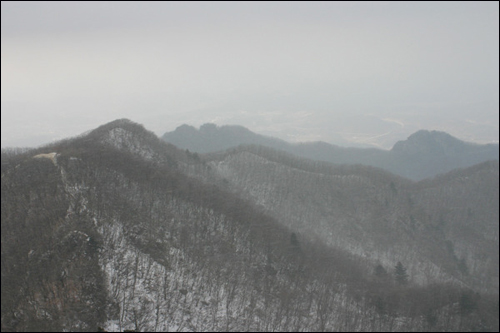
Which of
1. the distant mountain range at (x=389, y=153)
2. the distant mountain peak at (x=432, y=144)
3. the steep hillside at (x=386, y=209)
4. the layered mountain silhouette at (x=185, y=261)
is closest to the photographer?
the layered mountain silhouette at (x=185, y=261)

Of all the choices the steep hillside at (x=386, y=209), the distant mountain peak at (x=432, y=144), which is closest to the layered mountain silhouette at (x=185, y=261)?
the steep hillside at (x=386, y=209)

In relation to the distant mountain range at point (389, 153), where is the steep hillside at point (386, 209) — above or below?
below

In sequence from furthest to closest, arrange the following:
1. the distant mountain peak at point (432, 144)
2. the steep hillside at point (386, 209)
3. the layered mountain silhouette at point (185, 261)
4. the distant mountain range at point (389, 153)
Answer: the distant mountain peak at point (432, 144) < the distant mountain range at point (389, 153) < the steep hillside at point (386, 209) < the layered mountain silhouette at point (185, 261)

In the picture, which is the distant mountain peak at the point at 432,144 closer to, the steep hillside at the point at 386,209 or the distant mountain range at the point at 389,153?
the distant mountain range at the point at 389,153

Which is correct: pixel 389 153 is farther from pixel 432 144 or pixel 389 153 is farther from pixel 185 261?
pixel 185 261

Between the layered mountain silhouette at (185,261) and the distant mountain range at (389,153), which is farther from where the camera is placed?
the distant mountain range at (389,153)

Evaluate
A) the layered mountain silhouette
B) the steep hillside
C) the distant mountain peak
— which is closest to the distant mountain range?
the distant mountain peak

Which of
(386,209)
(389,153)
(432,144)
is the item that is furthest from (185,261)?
(432,144)
